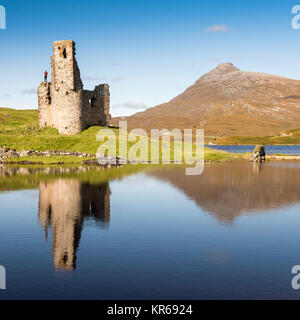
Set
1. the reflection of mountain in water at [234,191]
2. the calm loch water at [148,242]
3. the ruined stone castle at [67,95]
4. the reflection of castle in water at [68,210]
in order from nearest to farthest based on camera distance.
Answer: the calm loch water at [148,242] → the reflection of castle in water at [68,210] → the reflection of mountain in water at [234,191] → the ruined stone castle at [67,95]

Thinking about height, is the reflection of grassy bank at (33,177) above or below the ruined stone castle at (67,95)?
below

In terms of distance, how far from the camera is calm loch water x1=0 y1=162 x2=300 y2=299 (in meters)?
13.5

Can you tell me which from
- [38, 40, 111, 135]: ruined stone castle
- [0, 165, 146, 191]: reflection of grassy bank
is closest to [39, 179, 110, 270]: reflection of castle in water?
[0, 165, 146, 191]: reflection of grassy bank

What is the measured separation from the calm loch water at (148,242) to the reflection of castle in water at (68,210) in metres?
0.06

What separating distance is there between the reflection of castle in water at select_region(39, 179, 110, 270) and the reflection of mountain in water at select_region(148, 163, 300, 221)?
7.40m

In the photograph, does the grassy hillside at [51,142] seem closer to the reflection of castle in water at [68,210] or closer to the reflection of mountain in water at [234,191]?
the reflection of mountain in water at [234,191]

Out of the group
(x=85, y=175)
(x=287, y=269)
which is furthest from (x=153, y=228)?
(x=85, y=175)

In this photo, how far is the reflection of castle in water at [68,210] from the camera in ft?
57.9

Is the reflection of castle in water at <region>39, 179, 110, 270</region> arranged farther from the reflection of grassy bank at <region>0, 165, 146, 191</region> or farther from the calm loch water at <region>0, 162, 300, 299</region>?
the reflection of grassy bank at <region>0, 165, 146, 191</region>

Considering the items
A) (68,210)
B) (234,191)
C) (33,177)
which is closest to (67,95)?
(33,177)

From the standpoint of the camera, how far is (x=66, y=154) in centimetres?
6519

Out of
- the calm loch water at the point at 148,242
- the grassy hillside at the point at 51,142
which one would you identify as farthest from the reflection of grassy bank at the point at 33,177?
the grassy hillside at the point at 51,142
